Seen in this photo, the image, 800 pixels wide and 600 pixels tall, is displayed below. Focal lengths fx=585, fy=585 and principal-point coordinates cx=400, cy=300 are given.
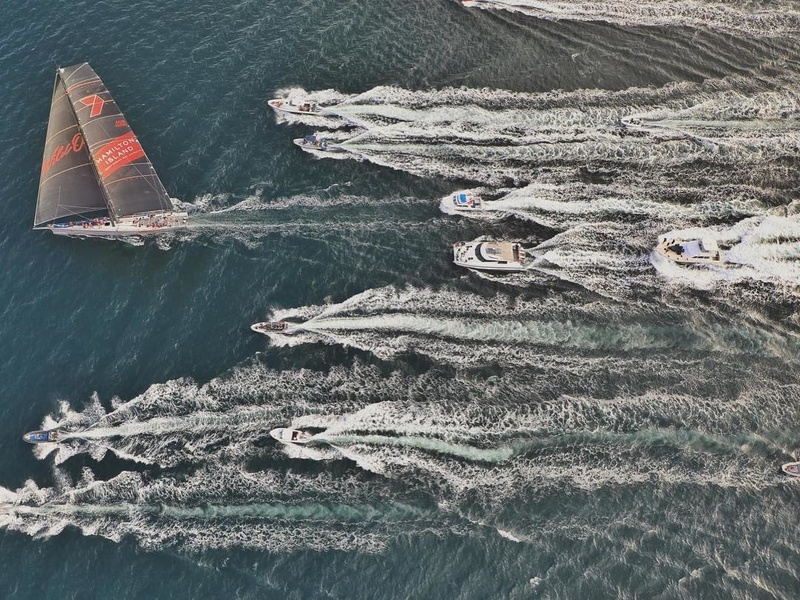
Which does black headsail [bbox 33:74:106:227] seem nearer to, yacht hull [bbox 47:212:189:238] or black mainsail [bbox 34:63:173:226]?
black mainsail [bbox 34:63:173:226]

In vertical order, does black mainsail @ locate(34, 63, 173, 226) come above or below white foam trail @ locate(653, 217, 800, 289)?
above

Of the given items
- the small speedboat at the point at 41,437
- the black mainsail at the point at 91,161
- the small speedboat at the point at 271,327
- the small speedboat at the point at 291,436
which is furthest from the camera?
the black mainsail at the point at 91,161

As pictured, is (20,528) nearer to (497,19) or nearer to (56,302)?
(56,302)

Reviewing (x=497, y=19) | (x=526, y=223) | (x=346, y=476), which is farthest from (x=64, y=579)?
(x=497, y=19)

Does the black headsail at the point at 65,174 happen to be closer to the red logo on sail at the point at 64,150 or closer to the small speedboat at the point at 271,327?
the red logo on sail at the point at 64,150

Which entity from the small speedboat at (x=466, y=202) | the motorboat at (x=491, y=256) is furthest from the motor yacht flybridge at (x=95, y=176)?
the motorboat at (x=491, y=256)

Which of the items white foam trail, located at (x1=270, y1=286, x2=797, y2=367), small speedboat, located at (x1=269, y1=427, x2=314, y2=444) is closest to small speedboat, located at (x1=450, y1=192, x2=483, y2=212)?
white foam trail, located at (x1=270, y1=286, x2=797, y2=367)
